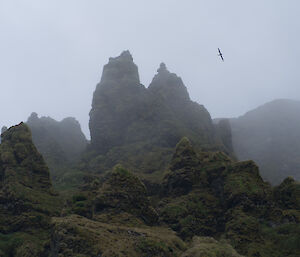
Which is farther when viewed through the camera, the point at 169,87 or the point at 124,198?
the point at 169,87

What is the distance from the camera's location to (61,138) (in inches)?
6752

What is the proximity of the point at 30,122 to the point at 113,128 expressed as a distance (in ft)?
200

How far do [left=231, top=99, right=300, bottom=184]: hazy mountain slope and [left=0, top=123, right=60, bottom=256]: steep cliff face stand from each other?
91677 millimetres

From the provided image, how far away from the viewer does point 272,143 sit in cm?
16600

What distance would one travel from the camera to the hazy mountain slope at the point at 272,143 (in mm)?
142562

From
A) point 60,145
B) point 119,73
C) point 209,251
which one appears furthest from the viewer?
point 60,145

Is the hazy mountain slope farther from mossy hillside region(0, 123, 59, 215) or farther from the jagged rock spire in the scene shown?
mossy hillside region(0, 123, 59, 215)

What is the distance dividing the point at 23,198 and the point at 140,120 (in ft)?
248

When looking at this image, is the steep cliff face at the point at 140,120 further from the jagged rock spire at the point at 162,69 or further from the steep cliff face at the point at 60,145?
the steep cliff face at the point at 60,145

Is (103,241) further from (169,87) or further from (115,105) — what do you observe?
(169,87)

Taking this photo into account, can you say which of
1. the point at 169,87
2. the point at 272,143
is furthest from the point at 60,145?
the point at 272,143

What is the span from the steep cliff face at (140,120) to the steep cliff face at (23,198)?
4312cm

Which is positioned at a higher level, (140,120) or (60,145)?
(60,145)

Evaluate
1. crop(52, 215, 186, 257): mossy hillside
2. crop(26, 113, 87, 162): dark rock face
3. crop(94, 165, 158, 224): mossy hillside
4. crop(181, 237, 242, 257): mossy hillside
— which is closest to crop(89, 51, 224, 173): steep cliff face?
crop(26, 113, 87, 162): dark rock face
